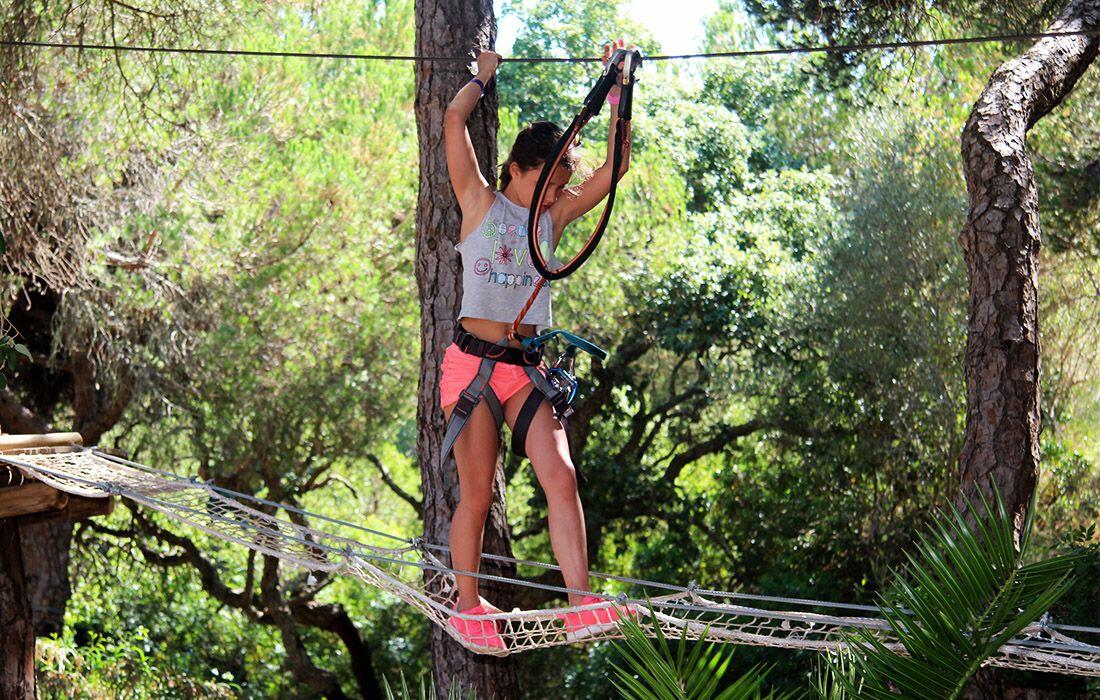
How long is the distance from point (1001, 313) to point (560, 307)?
14.1 feet

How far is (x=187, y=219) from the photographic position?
288 inches

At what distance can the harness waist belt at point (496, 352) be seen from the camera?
2979 millimetres

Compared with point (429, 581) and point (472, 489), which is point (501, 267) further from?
point (429, 581)

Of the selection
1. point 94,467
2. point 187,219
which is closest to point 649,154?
point 187,219

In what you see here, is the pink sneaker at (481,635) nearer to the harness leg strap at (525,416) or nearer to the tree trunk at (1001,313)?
the harness leg strap at (525,416)

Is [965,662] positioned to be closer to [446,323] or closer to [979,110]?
[446,323]

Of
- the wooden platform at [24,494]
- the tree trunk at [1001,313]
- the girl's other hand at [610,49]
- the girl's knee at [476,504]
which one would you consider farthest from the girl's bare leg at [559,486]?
the wooden platform at [24,494]

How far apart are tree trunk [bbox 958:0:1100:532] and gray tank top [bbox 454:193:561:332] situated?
1.54 m

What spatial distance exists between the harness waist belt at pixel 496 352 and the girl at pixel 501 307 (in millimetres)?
14

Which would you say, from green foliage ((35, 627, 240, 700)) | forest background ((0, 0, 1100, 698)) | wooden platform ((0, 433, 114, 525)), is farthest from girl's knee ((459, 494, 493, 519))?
green foliage ((35, 627, 240, 700))

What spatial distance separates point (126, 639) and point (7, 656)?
5.14 metres

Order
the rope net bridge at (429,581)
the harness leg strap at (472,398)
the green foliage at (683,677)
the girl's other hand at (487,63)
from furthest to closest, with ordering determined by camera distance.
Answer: the girl's other hand at (487,63), the harness leg strap at (472,398), the rope net bridge at (429,581), the green foliage at (683,677)

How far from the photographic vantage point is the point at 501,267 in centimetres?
299

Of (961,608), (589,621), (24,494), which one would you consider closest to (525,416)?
(589,621)
